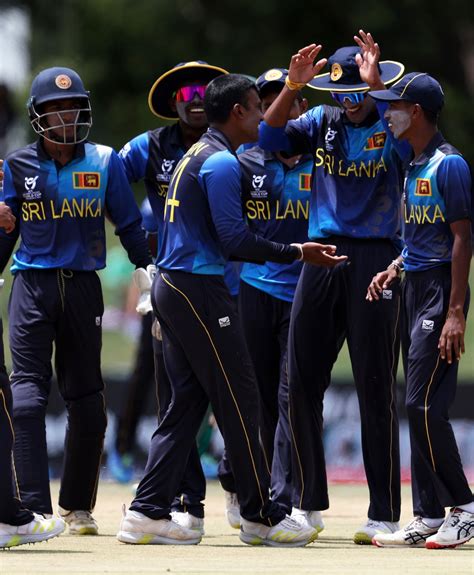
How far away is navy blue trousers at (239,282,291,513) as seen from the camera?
938 centimetres

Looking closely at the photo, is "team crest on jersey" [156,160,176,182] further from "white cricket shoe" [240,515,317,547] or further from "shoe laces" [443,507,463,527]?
"shoe laces" [443,507,463,527]

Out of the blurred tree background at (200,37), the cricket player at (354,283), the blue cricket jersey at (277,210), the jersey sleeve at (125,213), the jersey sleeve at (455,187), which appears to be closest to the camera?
the jersey sleeve at (455,187)

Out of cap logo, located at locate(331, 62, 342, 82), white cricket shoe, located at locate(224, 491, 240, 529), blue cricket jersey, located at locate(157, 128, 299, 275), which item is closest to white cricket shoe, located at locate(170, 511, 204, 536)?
white cricket shoe, located at locate(224, 491, 240, 529)

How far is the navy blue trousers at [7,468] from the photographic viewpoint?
26.5 feet

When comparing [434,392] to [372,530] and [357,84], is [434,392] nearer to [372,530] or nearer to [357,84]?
[372,530]

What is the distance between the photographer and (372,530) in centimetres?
888

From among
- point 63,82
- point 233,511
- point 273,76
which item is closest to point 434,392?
point 233,511

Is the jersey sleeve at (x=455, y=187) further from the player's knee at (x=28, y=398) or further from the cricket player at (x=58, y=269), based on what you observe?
the player's knee at (x=28, y=398)

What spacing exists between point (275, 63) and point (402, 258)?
15.5 metres

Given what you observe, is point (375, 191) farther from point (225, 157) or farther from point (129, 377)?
point (129, 377)

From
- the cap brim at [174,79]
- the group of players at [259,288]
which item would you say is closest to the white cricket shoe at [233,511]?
the group of players at [259,288]

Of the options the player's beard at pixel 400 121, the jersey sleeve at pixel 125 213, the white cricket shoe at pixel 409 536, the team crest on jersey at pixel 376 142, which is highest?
the player's beard at pixel 400 121

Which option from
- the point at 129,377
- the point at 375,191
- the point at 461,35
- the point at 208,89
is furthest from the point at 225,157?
the point at 461,35

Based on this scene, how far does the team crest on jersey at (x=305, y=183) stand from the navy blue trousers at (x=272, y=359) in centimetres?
66
